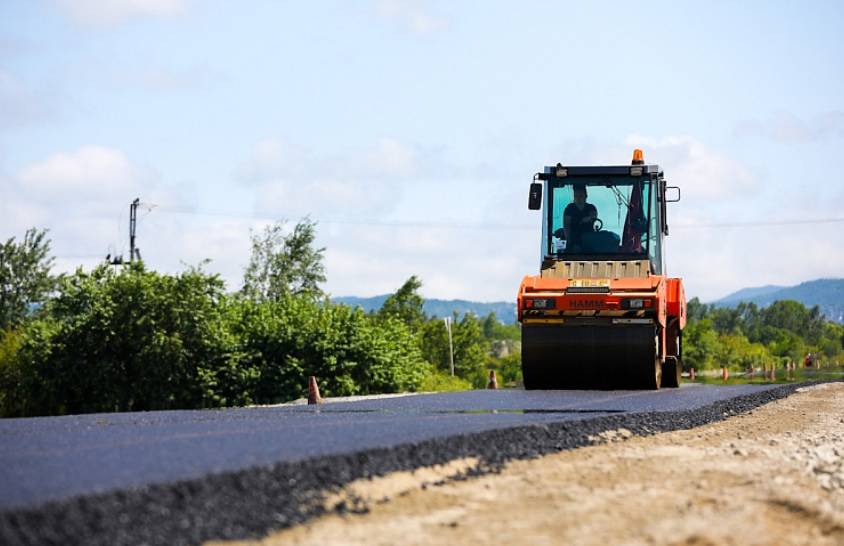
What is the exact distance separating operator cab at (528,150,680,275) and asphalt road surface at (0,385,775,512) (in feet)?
13.7

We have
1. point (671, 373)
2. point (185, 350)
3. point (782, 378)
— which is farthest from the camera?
point (782, 378)

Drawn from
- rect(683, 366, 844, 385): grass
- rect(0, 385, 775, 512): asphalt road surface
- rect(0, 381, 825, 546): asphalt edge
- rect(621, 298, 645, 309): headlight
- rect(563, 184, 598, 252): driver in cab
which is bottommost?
rect(683, 366, 844, 385): grass

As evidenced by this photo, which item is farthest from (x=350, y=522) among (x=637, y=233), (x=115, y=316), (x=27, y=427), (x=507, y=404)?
(x=115, y=316)

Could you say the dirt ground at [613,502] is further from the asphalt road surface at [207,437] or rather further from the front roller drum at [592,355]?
the front roller drum at [592,355]

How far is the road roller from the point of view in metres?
17.9

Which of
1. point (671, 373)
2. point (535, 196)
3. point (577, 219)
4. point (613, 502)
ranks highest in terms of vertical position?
point (535, 196)

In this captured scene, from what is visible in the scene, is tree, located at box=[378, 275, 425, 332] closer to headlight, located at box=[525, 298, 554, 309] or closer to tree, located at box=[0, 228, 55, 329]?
tree, located at box=[0, 228, 55, 329]

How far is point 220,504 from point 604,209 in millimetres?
13888

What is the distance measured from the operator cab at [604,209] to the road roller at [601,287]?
0.02 metres

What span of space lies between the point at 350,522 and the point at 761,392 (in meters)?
15.0

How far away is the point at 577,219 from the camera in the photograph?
19.3m

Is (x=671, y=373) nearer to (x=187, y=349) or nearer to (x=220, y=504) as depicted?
(x=220, y=504)

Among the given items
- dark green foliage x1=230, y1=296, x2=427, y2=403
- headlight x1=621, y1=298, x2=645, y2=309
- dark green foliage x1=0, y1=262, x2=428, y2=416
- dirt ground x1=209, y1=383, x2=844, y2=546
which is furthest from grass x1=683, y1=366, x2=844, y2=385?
dirt ground x1=209, y1=383, x2=844, y2=546

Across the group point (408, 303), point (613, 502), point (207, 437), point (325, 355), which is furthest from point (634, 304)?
point (408, 303)
